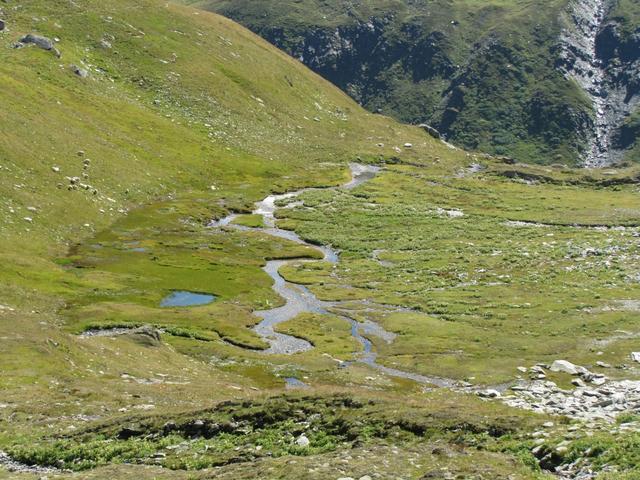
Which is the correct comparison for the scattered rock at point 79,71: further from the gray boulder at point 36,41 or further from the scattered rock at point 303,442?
the scattered rock at point 303,442

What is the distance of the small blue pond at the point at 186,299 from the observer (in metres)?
A: 86.6

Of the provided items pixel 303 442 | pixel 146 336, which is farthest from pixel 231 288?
pixel 303 442

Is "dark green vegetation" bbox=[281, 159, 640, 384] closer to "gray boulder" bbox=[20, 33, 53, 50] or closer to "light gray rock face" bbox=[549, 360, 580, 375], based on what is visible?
"light gray rock face" bbox=[549, 360, 580, 375]

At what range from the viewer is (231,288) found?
9694 centimetres

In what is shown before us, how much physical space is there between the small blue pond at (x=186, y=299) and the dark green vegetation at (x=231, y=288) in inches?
69.3

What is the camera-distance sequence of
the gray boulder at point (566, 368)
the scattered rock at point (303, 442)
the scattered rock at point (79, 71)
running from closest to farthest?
the scattered rock at point (303, 442), the gray boulder at point (566, 368), the scattered rock at point (79, 71)

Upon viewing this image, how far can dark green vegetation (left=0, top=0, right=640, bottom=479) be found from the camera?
2995 centimetres

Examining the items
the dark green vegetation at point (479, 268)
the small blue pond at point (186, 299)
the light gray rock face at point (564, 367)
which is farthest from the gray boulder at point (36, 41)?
the light gray rock face at point (564, 367)

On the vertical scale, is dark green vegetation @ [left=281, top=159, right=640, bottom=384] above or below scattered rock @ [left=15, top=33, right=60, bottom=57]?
below

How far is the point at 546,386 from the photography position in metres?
54.7

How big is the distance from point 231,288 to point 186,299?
846cm

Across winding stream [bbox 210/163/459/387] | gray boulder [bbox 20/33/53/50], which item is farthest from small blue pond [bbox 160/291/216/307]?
gray boulder [bbox 20/33/53/50]

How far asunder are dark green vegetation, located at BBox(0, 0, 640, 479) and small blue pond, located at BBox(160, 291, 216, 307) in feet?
5.77

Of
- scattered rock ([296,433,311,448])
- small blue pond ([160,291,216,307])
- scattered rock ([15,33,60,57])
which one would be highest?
scattered rock ([15,33,60,57])
